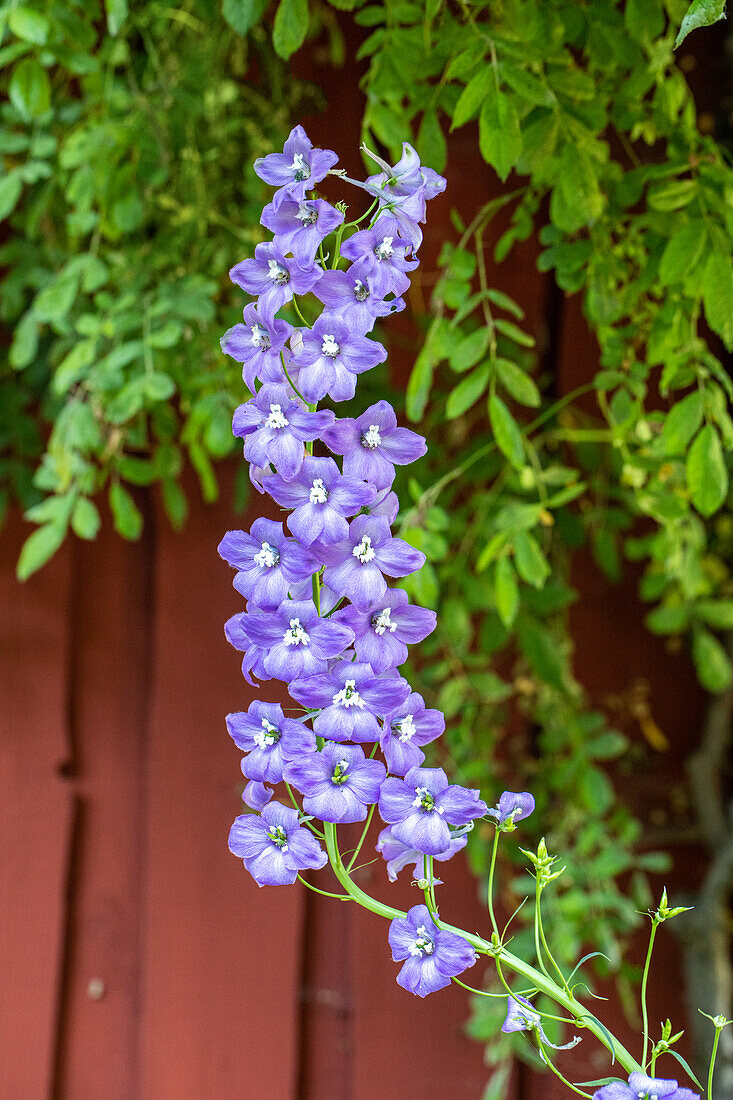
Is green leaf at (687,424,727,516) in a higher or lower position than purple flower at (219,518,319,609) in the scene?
higher

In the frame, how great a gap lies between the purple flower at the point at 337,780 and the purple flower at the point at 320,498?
102 mm

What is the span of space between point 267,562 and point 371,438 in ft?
0.26

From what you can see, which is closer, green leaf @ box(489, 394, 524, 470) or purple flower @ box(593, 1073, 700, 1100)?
purple flower @ box(593, 1073, 700, 1100)

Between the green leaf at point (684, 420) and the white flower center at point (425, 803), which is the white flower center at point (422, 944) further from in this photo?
the green leaf at point (684, 420)

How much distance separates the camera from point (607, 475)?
4.27 feet

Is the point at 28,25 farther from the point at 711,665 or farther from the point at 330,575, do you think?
the point at 711,665

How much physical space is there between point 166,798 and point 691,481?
86cm

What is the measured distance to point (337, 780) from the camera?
1.51 feet

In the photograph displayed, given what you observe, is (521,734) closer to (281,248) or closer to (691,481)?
(691,481)

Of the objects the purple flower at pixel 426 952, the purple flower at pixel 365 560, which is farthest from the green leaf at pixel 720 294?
the purple flower at pixel 426 952

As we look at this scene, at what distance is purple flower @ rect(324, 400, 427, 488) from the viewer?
0.48 metres

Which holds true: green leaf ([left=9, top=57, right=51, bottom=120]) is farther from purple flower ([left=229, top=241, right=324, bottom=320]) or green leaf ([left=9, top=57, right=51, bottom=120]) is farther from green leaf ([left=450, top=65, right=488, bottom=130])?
purple flower ([left=229, top=241, right=324, bottom=320])

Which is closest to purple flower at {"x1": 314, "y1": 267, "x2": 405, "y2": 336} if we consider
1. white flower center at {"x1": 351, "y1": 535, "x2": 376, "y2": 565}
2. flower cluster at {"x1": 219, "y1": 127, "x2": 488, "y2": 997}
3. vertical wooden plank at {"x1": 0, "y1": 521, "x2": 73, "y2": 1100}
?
flower cluster at {"x1": 219, "y1": 127, "x2": 488, "y2": 997}

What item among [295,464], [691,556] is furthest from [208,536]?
[295,464]
